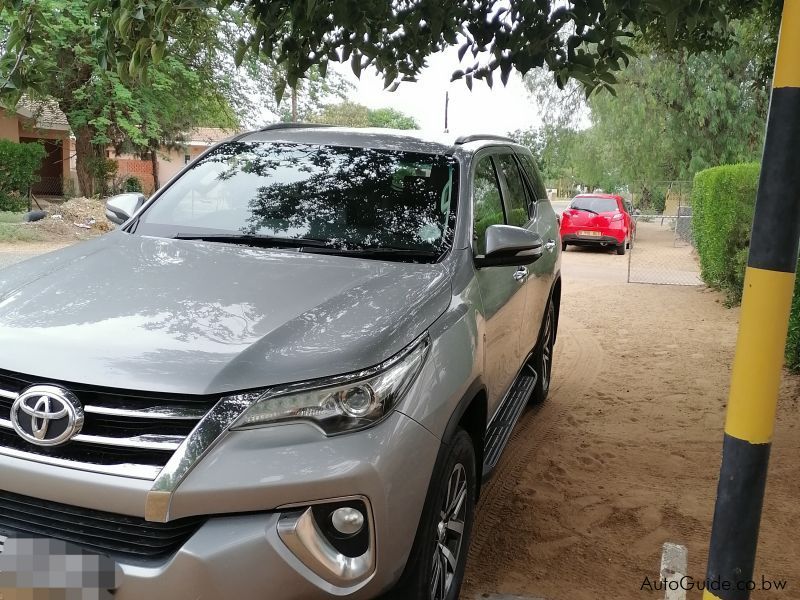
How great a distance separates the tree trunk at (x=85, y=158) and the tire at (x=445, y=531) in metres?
22.8

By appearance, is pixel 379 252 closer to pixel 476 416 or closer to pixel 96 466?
pixel 476 416

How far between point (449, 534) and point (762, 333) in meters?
1.40

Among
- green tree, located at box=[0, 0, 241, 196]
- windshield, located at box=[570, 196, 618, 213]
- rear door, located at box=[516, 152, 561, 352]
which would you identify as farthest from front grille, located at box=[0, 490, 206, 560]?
windshield, located at box=[570, 196, 618, 213]

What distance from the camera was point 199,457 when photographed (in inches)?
82.3

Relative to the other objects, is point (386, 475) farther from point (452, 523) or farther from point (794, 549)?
point (794, 549)

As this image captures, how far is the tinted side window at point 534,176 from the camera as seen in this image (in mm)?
5724

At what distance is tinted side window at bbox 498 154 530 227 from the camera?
466 centimetres

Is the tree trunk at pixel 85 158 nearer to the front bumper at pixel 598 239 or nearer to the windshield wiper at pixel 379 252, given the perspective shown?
the front bumper at pixel 598 239

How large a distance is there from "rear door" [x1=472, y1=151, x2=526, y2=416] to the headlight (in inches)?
41.7

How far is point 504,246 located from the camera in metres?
3.29

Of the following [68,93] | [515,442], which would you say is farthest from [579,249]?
[515,442]

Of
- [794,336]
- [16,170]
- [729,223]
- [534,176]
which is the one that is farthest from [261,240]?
[16,170]

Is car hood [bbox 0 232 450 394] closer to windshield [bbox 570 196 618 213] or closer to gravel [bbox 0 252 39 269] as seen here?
gravel [bbox 0 252 39 269]

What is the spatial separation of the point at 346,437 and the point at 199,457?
1.39ft
